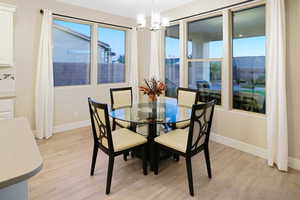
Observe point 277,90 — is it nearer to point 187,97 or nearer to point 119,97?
point 187,97

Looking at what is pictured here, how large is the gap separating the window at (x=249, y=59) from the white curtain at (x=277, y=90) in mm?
403

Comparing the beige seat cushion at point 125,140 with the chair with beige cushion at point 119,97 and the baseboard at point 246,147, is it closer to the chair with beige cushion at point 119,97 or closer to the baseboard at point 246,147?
the chair with beige cushion at point 119,97

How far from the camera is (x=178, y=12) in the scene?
4199mm

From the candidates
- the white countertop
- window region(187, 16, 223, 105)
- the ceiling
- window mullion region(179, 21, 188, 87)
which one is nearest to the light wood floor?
the white countertop

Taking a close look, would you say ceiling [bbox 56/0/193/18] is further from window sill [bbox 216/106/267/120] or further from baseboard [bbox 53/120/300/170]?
baseboard [bbox 53/120/300/170]

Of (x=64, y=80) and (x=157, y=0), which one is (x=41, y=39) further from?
(x=157, y=0)

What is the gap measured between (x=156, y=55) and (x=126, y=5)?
4.15ft

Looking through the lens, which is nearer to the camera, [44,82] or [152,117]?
[152,117]

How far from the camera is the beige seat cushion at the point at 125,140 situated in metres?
2.23

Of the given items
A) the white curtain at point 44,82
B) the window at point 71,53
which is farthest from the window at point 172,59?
the white curtain at point 44,82

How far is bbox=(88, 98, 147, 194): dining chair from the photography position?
2117mm

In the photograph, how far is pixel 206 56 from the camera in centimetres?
390

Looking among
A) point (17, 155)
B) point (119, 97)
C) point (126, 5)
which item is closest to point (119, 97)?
point (119, 97)

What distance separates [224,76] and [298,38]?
3.86 feet
